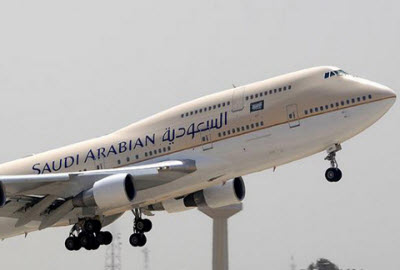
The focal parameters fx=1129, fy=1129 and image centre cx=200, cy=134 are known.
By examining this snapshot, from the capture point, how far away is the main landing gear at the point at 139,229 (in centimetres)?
5825

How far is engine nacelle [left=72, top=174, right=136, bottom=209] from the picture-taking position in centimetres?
5269

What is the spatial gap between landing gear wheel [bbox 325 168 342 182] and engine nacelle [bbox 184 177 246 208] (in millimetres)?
7915

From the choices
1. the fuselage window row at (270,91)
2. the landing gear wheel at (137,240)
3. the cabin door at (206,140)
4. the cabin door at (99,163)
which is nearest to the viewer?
the fuselage window row at (270,91)

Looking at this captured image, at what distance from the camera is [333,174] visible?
172ft

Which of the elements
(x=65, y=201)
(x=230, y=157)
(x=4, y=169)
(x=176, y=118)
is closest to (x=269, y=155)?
(x=230, y=157)

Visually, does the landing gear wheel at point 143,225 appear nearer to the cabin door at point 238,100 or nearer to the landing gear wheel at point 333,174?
the cabin door at point 238,100

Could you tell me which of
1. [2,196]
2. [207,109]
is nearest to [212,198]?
[207,109]

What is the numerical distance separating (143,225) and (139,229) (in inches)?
11.6

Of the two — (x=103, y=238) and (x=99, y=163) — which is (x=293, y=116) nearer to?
(x=99, y=163)

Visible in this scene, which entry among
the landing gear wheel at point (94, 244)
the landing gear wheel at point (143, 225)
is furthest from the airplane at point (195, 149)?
the landing gear wheel at point (143, 225)

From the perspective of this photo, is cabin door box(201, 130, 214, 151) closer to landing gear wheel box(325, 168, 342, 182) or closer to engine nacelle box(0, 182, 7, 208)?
landing gear wheel box(325, 168, 342, 182)

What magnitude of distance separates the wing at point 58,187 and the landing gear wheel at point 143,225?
3.77 m

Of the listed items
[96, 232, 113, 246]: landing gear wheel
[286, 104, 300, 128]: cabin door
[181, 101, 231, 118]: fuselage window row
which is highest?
[181, 101, 231, 118]: fuselage window row

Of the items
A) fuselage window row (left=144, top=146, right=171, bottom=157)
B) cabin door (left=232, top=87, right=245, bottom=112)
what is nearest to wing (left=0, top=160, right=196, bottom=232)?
fuselage window row (left=144, top=146, right=171, bottom=157)
